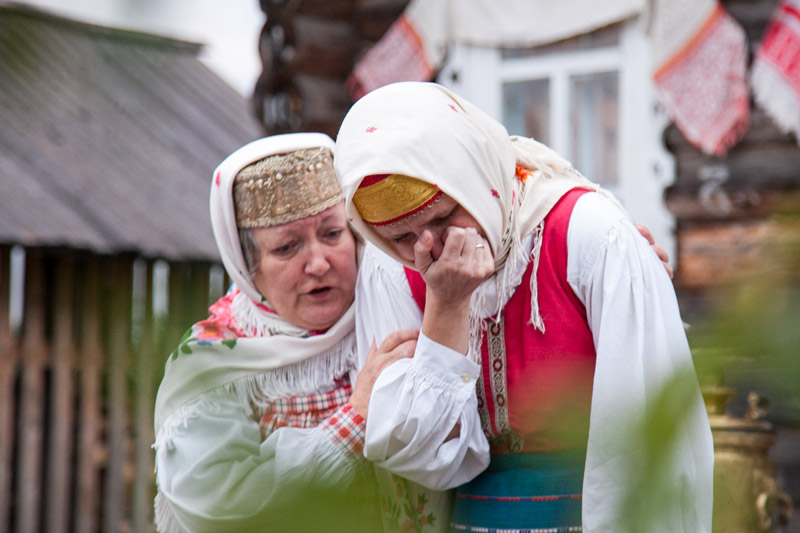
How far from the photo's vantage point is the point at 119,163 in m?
8.17

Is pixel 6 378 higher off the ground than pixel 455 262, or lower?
lower

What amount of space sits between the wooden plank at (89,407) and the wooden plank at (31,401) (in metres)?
0.34

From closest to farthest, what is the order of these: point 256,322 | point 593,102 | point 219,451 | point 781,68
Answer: point 219,451 → point 256,322 → point 781,68 → point 593,102

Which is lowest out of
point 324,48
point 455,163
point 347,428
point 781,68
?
point 347,428

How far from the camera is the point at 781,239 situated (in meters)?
0.33

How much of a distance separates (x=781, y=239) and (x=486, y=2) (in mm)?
5600

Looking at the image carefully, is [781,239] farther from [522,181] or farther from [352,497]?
[522,181]

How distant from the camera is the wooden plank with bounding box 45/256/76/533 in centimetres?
726

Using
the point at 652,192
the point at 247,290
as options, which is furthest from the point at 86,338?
the point at 247,290

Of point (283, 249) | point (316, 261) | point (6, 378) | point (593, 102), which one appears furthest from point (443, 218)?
point (6, 378)

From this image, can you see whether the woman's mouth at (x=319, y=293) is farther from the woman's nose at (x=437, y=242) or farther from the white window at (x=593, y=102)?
the white window at (x=593, y=102)

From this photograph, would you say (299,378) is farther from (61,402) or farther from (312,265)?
(61,402)

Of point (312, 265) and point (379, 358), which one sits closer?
point (379, 358)

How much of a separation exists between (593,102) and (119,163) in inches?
176
